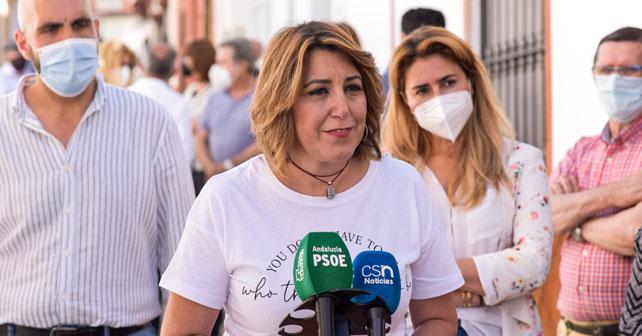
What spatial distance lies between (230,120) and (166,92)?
63cm

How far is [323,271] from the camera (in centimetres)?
243

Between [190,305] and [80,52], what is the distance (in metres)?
Answer: 1.61

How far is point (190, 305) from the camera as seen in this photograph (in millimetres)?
3014

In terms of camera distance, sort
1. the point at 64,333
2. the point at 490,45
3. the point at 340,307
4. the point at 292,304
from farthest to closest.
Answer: the point at 490,45, the point at 64,333, the point at 292,304, the point at 340,307

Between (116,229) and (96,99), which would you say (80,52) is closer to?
(96,99)

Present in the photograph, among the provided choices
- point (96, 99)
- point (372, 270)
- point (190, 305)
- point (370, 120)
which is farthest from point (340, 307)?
point (96, 99)

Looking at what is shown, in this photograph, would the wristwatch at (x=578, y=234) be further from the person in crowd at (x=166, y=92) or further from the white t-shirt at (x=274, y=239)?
the person in crowd at (x=166, y=92)

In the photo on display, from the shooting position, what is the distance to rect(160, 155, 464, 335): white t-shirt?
2998 mm

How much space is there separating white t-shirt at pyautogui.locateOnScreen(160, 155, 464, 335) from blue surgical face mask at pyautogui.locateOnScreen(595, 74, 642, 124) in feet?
6.01

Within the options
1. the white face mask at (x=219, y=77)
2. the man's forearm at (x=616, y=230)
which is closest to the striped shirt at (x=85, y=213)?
the man's forearm at (x=616, y=230)

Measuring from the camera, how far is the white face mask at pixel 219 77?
9.00 m

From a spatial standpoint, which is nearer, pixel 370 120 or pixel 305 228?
pixel 305 228

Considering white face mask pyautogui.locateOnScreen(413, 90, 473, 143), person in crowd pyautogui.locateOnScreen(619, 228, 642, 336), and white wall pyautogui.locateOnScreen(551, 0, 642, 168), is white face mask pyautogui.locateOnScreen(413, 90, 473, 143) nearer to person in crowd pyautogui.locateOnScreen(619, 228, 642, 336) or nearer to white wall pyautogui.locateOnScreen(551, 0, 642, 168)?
person in crowd pyautogui.locateOnScreen(619, 228, 642, 336)

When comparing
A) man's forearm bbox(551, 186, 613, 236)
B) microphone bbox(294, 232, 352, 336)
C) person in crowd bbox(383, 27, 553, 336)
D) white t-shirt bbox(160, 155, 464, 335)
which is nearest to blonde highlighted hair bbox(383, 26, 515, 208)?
person in crowd bbox(383, 27, 553, 336)
